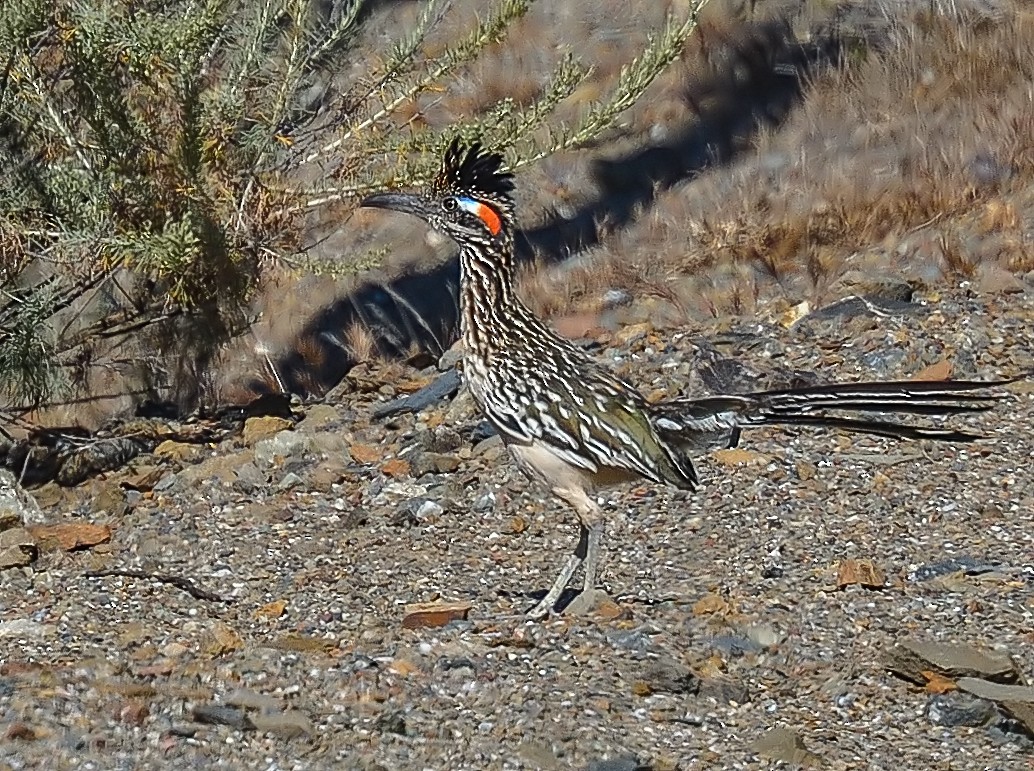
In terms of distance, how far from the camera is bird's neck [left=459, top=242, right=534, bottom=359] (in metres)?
5.92

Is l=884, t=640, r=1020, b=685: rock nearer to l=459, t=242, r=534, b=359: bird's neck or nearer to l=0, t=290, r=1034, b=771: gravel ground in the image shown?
l=0, t=290, r=1034, b=771: gravel ground

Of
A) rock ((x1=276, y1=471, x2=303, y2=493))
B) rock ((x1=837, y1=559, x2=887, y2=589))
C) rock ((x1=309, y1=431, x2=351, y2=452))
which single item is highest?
rock ((x1=276, y1=471, x2=303, y2=493))

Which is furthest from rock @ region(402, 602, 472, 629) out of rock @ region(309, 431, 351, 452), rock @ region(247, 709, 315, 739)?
rock @ region(309, 431, 351, 452)

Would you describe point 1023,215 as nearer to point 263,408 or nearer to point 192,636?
point 263,408

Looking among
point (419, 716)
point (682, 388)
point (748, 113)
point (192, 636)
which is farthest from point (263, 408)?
point (748, 113)

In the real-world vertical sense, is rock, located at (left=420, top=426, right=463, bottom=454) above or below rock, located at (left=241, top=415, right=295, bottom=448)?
below

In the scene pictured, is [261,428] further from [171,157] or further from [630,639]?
[630,639]

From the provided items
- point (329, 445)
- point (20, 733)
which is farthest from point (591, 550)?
point (329, 445)

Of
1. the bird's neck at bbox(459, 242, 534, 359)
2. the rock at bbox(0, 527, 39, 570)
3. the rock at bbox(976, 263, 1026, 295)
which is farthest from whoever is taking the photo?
the rock at bbox(976, 263, 1026, 295)

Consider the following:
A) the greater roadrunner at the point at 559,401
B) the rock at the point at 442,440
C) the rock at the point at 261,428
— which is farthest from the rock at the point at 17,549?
the greater roadrunner at the point at 559,401

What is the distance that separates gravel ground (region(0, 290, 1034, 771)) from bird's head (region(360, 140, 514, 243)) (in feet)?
4.29

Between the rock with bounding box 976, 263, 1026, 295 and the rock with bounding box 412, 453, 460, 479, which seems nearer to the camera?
the rock with bounding box 412, 453, 460, 479

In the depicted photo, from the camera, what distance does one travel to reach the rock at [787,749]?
Answer: 15.8 feet

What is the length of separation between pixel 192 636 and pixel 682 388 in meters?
3.10
